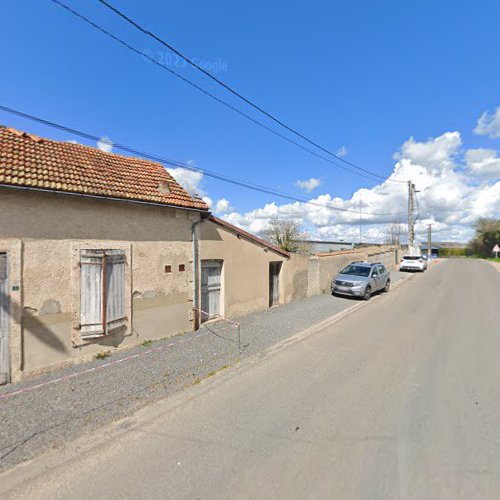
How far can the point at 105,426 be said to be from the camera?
3646 mm

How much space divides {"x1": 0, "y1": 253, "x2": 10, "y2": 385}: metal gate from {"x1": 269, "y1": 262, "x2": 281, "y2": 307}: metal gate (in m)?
7.97

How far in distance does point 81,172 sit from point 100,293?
108 inches

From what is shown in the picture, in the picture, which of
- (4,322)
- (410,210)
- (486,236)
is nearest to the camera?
(4,322)

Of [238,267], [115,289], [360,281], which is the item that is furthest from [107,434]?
[360,281]

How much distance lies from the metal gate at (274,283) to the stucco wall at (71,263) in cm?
463

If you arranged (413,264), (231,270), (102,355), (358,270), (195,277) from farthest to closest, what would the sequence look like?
(413,264), (358,270), (231,270), (195,277), (102,355)

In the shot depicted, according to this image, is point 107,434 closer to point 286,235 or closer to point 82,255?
point 82,255

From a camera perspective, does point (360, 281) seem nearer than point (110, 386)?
No

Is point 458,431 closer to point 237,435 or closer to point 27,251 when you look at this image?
point 237,435

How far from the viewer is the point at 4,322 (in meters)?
4.79

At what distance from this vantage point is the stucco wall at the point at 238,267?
8.40 meters

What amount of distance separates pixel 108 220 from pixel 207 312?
156 inches

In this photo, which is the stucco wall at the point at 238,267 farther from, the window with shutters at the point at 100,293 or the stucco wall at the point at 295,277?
the window with shutters at the point at 100,293

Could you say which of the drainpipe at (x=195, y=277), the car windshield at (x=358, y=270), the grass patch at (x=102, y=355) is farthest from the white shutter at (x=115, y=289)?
the car windshield at (x=358, y=270)
